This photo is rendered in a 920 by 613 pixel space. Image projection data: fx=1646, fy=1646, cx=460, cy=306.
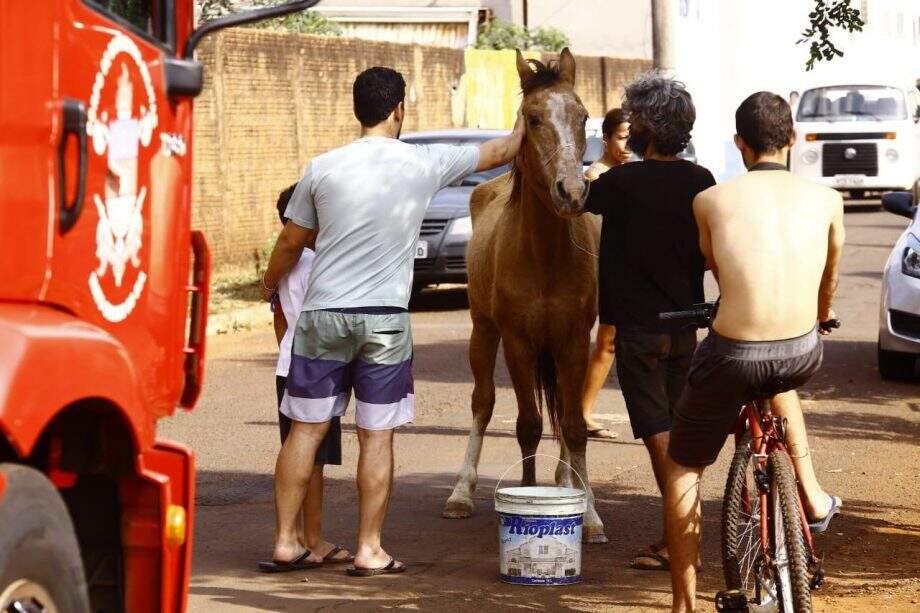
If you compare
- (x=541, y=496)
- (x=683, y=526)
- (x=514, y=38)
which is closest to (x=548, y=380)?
(x=541, y=496)

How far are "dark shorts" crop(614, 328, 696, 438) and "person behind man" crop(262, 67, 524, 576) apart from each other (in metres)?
0.96

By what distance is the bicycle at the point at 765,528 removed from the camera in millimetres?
5434

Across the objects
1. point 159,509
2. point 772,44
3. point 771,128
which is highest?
point 772,44

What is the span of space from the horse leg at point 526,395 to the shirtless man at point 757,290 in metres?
2.50

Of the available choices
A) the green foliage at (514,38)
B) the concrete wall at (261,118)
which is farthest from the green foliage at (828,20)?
the green foliage at (514,38)

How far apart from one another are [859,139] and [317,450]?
26277 millimetres

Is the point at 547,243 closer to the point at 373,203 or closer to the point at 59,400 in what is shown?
the point at 373,203

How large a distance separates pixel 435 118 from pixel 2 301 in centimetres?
2488

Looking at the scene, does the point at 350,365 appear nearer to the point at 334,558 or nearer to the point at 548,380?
the point at 334,558

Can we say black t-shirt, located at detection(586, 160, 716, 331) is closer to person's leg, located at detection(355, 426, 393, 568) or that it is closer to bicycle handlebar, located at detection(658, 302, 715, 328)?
bicycle handlebar, located at detection(658, 302, 715, 328)

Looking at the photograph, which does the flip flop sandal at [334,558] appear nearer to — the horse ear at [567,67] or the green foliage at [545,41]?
the horse ear at [567,67]

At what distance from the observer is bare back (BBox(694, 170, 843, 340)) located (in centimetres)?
550

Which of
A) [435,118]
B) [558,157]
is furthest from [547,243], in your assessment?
[435,118]

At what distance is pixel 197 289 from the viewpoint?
4.88 m
